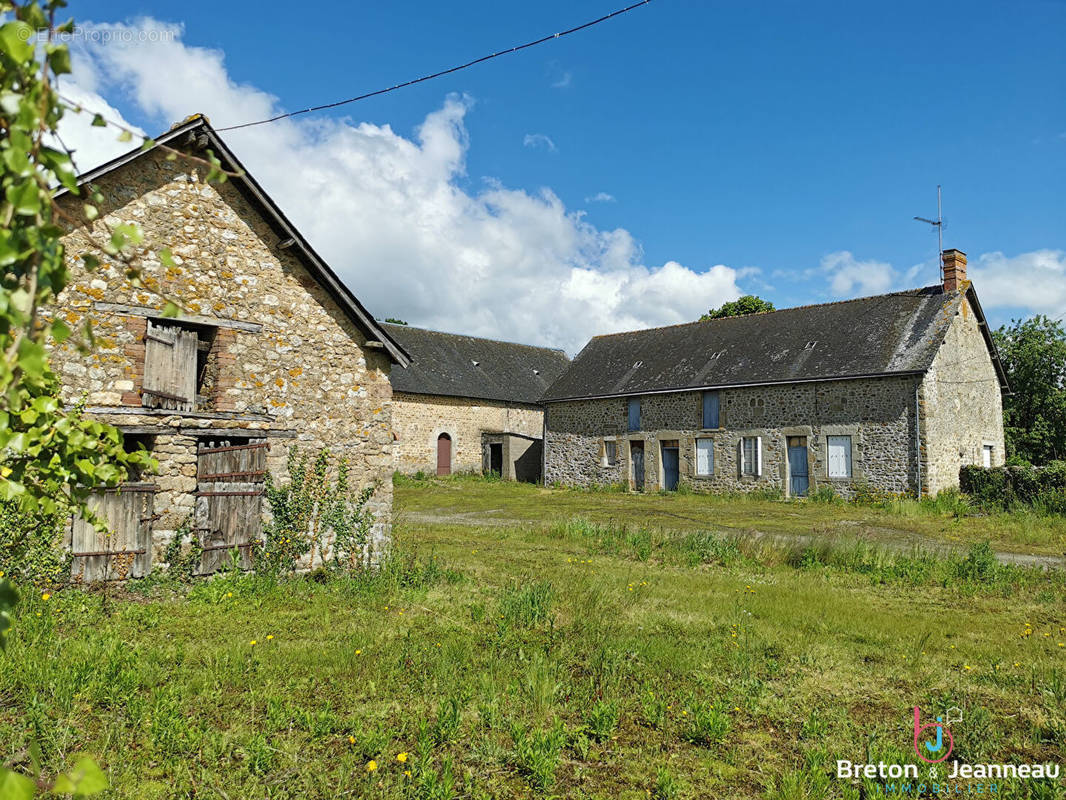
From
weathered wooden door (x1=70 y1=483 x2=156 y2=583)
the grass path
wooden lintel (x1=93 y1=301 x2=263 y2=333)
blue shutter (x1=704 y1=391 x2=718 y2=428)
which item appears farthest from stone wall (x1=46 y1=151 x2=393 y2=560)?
blue shutter (x1=704 y1=391 x2=718 y2=428)

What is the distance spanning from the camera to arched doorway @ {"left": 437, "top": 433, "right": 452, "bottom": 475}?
32812 mm

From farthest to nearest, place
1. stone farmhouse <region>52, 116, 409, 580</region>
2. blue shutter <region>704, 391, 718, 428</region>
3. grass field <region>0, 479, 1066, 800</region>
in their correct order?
blue shutter <region>704, 391, 718, 428</region>
stone farmhouse <region>52, 116, 409, 580</region>
grass field <region>0, 479, 1066, 800</region>

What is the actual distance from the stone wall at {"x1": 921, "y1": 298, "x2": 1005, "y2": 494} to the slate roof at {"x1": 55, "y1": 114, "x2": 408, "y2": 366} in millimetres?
17676

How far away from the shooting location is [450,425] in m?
33.3

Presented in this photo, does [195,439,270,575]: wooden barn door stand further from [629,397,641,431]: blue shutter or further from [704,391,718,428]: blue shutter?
[629,397,641,431]: blue shutter

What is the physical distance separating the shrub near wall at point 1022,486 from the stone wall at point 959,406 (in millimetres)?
991

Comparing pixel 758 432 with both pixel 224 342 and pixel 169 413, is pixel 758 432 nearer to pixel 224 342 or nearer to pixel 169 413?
pixel 224 342

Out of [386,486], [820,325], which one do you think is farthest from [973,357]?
[386,486]

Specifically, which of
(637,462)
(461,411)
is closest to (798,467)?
(637,462)

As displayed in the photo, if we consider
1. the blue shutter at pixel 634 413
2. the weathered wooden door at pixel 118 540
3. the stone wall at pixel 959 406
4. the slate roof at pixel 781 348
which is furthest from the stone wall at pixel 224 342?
the blue shutter at pixel 634 413

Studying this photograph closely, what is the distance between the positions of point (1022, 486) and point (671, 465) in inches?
450

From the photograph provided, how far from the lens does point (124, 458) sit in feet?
9.52

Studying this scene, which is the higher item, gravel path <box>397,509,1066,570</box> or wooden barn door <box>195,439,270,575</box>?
wooden barn door <box>195,439,270,575</box>

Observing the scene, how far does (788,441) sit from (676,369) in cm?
556
